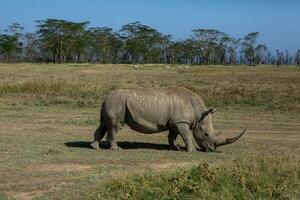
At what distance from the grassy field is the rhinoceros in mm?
422

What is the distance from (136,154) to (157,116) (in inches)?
69.4

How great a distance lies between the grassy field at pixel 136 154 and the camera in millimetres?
8445

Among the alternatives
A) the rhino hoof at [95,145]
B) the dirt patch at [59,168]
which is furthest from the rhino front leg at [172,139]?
the dirt patch at [59,168]

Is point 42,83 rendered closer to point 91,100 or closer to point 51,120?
point 91,100

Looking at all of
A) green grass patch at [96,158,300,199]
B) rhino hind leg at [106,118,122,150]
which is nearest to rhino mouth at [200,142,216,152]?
rhino hind leg at [106,118,122,150]

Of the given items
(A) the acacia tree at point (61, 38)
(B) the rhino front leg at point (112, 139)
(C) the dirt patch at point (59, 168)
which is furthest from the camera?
(A) the acacia tree at point (61, 38)

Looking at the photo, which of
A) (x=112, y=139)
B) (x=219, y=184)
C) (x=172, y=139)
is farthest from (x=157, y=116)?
(x=219, y=184)

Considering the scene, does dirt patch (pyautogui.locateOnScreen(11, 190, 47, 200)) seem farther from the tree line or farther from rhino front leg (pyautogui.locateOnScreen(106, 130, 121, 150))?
the tree line

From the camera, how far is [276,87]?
101ft

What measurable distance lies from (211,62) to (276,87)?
2329 inches

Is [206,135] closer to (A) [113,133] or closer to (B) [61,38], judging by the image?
(A) [113,133]

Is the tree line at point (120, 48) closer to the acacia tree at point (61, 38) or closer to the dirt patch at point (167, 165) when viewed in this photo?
the acacia tree at point (61, 38)

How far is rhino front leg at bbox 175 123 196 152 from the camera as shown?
14.8m

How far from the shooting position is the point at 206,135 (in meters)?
14.9
